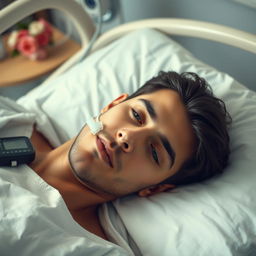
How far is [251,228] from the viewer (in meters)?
0.98

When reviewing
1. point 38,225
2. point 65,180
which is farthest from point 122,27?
point 38,225

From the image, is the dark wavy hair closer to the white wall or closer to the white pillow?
the white pillow

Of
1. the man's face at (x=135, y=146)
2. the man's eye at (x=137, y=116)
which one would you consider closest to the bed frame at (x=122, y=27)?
the man's face at (x=135, y=146)

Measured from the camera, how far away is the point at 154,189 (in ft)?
3.69

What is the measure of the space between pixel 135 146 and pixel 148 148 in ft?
0.12

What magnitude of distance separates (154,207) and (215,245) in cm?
20

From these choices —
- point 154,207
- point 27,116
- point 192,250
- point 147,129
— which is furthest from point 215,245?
point 27,116

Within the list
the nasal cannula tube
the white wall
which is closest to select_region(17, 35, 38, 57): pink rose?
the white wall

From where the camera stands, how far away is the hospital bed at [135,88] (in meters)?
0.99

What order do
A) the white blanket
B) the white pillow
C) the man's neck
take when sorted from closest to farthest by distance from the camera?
the white blanket → the white pillow → the man's neck

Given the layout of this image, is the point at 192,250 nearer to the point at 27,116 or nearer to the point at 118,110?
the point at 118,110

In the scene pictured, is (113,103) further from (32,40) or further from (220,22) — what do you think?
(32,40)

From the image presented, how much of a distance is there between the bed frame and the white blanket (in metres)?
0.52

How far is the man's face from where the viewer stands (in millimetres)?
1017
